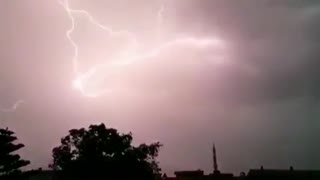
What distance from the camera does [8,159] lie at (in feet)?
163

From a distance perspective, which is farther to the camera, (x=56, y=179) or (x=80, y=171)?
(x=56, y=179)

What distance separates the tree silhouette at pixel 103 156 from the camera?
175 ft

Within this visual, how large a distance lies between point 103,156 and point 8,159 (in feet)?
34.4

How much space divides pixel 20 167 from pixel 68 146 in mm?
8871

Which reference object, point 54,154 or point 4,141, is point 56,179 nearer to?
point 54,154

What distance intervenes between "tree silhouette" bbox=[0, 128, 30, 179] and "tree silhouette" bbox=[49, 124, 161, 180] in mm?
6180

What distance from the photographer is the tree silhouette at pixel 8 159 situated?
49.6 metres

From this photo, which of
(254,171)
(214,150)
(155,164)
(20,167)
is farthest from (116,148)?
(214,150)

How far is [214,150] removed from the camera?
124812 mm

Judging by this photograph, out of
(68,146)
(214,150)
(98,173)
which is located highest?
(214,150)

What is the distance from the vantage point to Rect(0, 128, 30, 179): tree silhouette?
49562 millimetres

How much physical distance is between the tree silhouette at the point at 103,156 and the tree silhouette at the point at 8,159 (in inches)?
243

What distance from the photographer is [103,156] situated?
185 feet

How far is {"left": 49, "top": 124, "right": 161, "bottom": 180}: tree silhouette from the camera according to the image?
2104 inches
